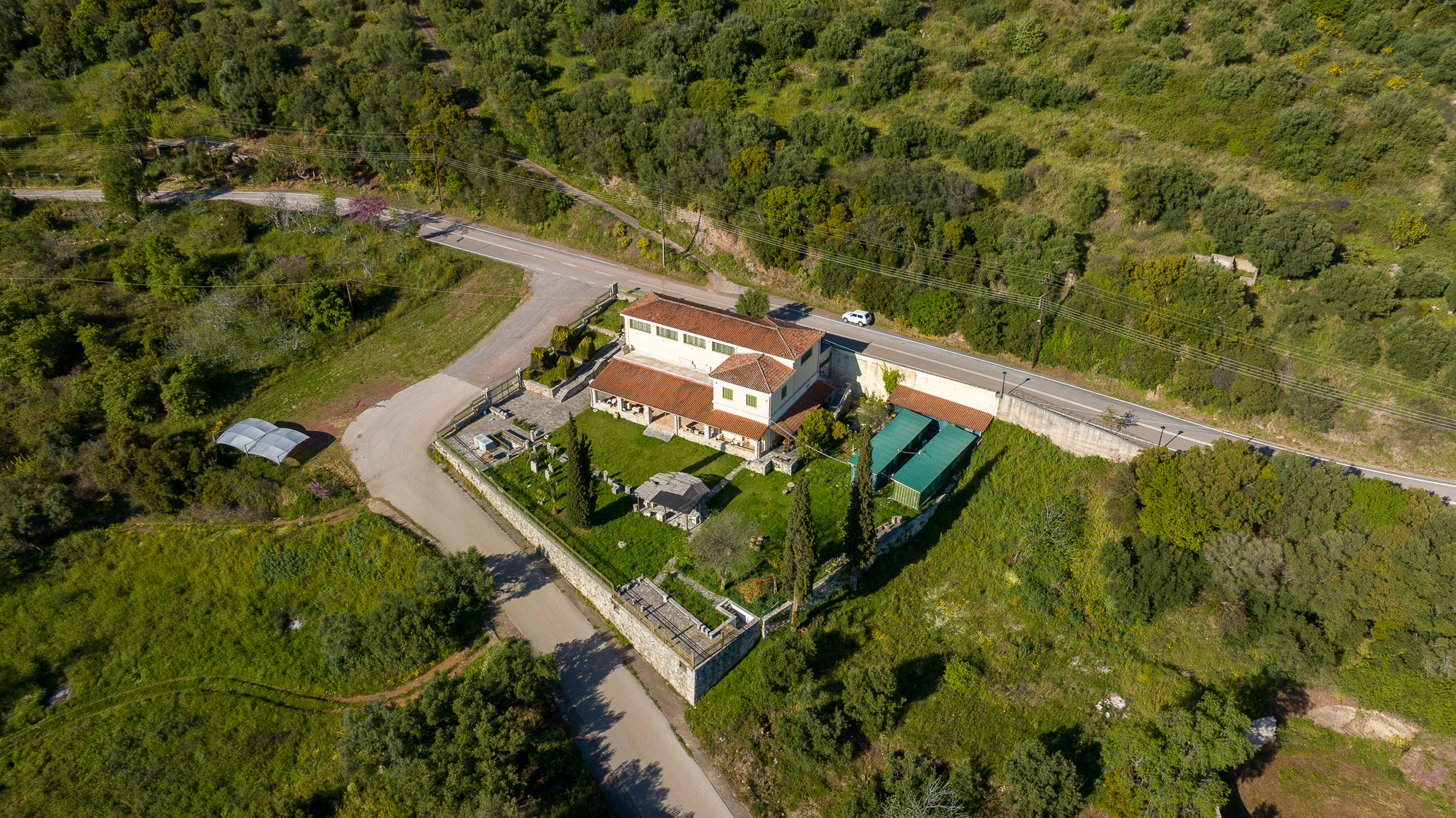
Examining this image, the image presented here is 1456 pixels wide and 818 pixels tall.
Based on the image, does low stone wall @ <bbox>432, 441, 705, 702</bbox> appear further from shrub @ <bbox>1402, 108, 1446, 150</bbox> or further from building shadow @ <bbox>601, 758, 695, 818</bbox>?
shrub @ <bbox>1402, 108, 1446, 150</bbox>

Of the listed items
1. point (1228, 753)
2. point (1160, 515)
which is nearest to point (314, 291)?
point (1160, 515)

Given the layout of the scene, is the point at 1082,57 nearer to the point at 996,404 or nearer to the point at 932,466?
the point at 996,404

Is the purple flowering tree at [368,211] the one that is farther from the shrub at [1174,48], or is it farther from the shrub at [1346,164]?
the shrub at [1346,164]

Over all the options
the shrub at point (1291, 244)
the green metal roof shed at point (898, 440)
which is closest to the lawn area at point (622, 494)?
the green metal roof shed at point (898, 440)

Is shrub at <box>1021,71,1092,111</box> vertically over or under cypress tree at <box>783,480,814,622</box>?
over

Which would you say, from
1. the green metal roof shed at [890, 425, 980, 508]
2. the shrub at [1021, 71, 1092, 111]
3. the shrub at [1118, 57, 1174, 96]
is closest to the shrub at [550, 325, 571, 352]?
the green metal roof shed at [890, 425, 980, 508]

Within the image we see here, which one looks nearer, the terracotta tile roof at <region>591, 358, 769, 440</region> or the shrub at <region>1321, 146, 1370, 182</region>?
the terracotta tile roof at <region>591, 358, 769, 440</region>
